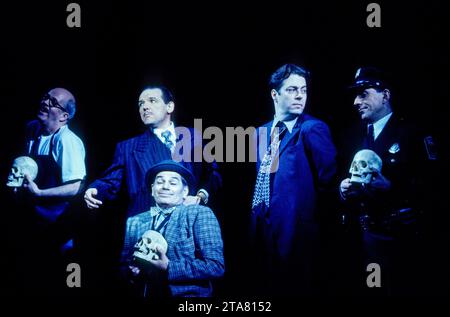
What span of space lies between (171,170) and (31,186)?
1031mm

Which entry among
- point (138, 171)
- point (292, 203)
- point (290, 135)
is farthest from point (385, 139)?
point (138, 171)

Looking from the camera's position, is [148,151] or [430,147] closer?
[430,147]

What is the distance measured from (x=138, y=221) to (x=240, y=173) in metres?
0.79

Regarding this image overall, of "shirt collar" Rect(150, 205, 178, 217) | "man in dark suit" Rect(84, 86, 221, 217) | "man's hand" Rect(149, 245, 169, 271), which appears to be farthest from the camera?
"man in dark suit" Rect(84, 86, 221, 217)

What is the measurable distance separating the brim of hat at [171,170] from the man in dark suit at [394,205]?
1.04 meters

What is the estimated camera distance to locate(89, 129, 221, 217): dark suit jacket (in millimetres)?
3881

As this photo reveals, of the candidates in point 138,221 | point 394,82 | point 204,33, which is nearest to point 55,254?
point 138,221

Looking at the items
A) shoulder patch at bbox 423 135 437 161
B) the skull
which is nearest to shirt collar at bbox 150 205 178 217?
the skull

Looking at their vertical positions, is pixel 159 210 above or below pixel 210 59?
below

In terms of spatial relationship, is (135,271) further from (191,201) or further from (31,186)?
(31,186)

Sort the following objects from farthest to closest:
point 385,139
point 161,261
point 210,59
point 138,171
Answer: point 210,59 → point 138,171 → point 385,139 → point 161,261

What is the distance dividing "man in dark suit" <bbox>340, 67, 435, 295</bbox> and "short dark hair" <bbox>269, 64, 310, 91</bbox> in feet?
2.23

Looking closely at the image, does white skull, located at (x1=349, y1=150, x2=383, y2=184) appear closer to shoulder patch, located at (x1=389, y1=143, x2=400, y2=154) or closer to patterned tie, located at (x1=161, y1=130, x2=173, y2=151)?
shoulder patch, located at (x1=389, y1=143, x2=400, y2=154)

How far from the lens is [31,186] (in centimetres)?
396
